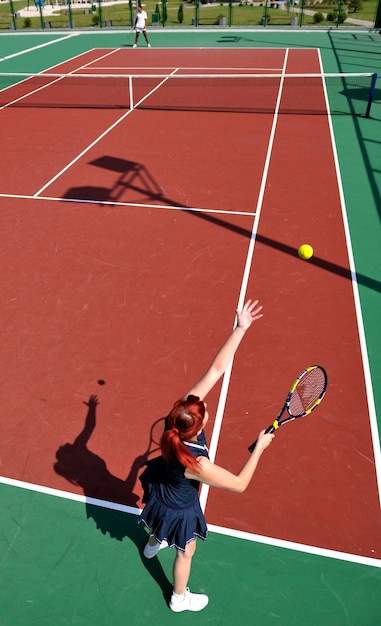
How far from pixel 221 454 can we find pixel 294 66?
20.7 metres

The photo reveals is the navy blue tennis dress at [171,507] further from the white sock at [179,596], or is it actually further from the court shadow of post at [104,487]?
the court shadow of post at [104,487]

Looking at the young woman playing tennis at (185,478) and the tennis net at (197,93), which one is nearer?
the young woman playing tennis at (185,478)

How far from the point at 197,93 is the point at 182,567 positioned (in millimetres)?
17936

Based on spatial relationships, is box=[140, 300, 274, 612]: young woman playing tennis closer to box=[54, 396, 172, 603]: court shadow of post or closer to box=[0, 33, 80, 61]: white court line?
box=[54, 396, 172, 603]: court shadow of post

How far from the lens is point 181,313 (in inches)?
302

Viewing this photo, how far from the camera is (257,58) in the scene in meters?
23.5

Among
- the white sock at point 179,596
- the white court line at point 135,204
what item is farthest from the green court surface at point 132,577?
the white court line at point 135,204

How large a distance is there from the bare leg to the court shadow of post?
329 millimetres

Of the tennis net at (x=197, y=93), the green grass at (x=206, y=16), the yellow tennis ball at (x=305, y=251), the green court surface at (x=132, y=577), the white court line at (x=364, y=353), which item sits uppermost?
the green grass at (x=206, y=16)

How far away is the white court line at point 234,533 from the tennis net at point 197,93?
14.2 meters

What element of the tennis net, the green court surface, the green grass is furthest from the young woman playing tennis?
the green grass

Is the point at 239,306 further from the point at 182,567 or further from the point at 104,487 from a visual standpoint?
the point at 182,567

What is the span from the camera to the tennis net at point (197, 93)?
16.9 meters

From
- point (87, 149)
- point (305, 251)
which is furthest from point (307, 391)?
point (87, 149)
